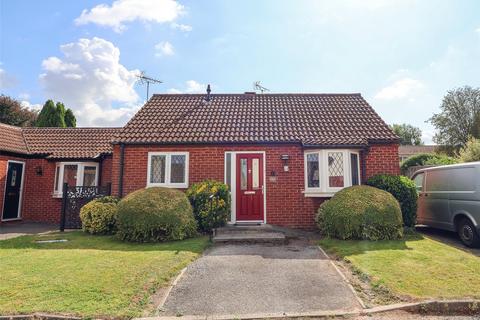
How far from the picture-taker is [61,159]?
12.3 meters

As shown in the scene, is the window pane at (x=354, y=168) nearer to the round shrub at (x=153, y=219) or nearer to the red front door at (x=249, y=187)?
the red front door at (x=249, y=187)

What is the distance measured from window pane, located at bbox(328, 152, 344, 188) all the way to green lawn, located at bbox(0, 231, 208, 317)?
193 inches

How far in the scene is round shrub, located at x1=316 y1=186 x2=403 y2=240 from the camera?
7.53 metres

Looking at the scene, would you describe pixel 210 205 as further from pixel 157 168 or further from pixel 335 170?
pixel 335 170

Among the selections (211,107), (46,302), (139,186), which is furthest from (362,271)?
(211,107)

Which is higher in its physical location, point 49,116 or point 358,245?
point 49,116

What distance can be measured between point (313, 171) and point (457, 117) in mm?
35799

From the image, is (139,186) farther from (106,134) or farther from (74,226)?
(106,134)

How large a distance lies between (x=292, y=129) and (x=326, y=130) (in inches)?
52.0

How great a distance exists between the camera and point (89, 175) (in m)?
12.5

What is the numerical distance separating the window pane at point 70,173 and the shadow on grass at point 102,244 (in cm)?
434

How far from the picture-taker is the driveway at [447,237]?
7.06m

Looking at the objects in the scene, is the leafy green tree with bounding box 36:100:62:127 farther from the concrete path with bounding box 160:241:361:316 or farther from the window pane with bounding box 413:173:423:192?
the window pane with bounding box 413:173:423:192

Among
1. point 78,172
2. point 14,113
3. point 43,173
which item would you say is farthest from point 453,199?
point 14,113
